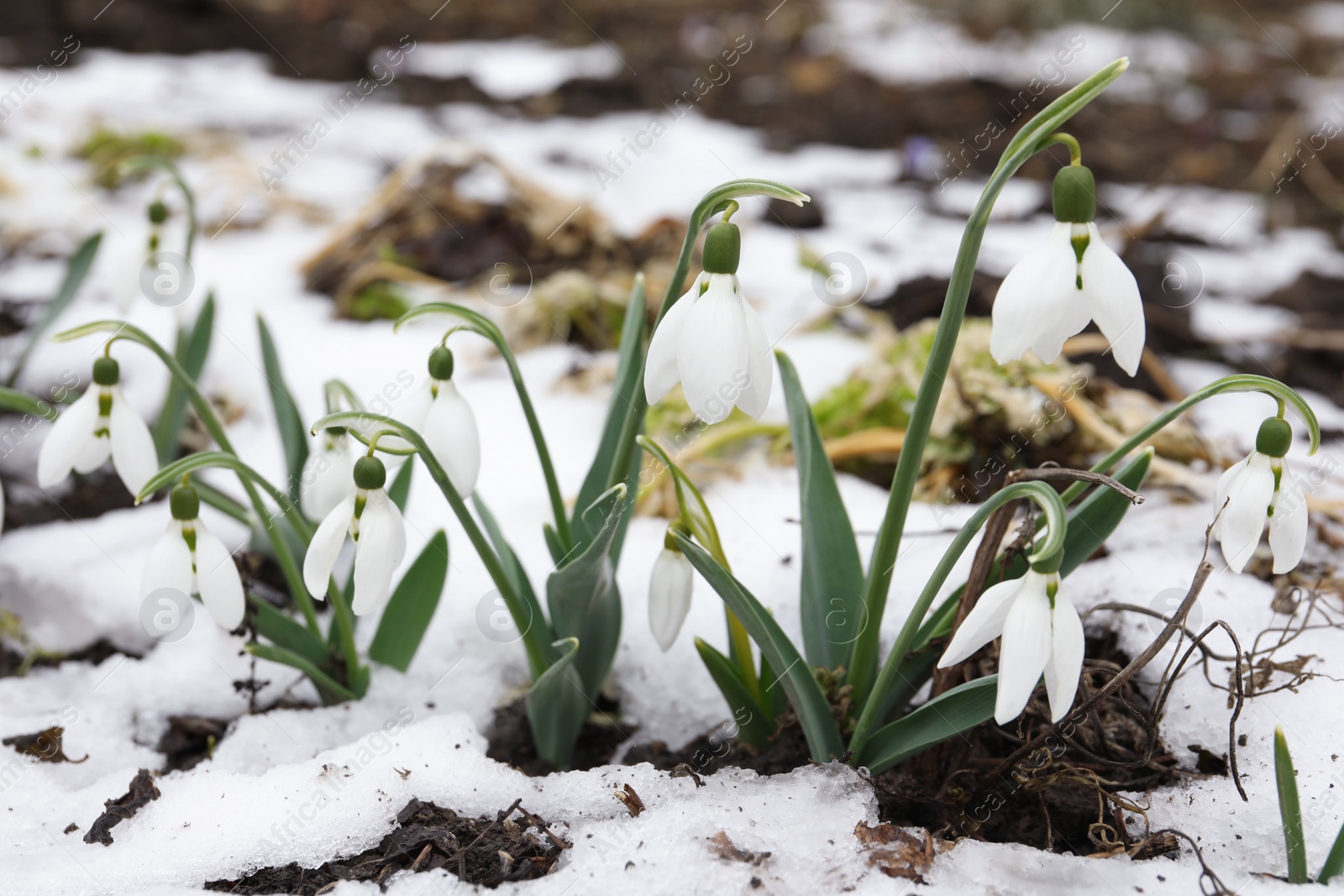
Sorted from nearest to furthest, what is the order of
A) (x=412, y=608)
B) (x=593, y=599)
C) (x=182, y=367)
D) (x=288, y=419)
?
(x=593, y=599), (x=412, y=608), (x=288, y=419), (x=182, y=367)

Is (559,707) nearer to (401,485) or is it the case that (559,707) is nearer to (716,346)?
(401,485)

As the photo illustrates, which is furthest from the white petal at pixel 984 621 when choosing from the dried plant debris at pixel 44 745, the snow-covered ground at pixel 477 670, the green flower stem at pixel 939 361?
the dried plant debris at pixel 44 745

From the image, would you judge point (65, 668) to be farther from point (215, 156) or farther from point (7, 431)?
point (215, 156)

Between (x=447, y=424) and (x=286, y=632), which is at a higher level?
(x=447, y=424)

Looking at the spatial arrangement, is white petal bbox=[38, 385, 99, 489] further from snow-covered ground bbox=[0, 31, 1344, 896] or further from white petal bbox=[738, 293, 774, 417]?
white petal bbox=[738, 293, 774, 417]

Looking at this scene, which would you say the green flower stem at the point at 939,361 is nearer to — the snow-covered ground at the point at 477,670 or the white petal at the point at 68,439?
the snow-covered ground at the point at 477,670

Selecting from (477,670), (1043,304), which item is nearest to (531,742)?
(477,670)
